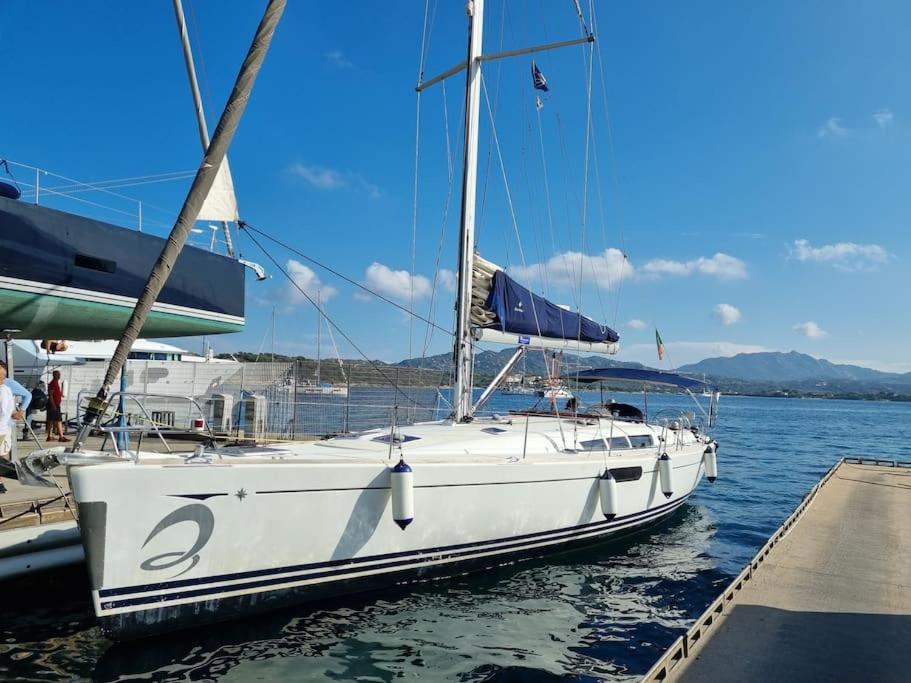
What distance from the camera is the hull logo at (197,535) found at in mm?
5570

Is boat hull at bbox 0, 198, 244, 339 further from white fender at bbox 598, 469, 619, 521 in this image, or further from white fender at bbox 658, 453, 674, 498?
white fender at bbox 658, 453, 674, 498

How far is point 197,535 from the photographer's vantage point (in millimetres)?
5758

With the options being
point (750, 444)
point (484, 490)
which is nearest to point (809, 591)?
point (484, 490)

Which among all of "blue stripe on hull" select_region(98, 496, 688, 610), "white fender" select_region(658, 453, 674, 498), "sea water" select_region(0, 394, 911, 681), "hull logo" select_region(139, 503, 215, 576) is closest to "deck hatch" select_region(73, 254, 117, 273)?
"sea water" select_region(0, 394, 911, 681)

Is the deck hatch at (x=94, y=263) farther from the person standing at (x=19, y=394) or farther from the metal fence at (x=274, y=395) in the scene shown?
the metal fence at (x=274, y=395)

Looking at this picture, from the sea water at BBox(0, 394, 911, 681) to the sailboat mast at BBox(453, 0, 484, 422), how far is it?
319 cm

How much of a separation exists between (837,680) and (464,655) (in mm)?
3195

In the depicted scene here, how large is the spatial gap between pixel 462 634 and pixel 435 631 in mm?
289

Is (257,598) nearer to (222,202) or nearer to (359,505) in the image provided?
(359,505)

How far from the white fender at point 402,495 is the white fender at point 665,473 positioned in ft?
18.5

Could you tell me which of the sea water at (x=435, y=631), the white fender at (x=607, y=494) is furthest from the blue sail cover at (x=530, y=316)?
the sea water at (x=435, y=631)

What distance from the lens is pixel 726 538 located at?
1148 cm

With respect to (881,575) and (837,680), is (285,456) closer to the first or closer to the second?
(837,680)

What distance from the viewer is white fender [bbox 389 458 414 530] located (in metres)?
6.57
